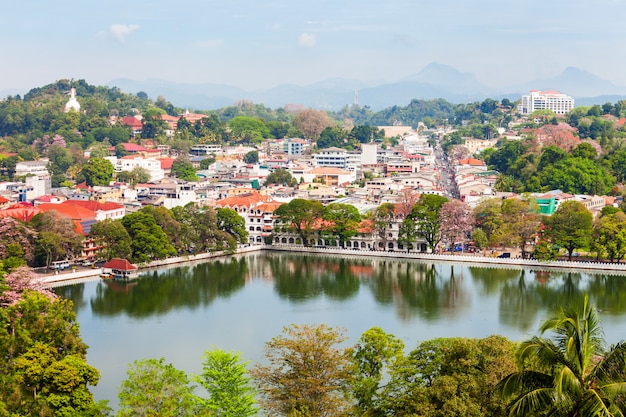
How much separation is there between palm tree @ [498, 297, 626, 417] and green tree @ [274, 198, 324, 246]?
2007 centimetres

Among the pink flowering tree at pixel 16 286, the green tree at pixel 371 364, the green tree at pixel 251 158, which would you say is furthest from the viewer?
the green tree at pixel 251 158

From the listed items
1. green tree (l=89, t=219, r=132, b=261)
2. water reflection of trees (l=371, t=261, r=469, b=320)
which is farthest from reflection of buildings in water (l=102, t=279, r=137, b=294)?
water reflection of trees (l=371, t=261, r=469, b=320)

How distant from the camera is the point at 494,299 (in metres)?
18.1

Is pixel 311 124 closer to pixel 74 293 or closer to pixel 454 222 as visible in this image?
pixel 454 222

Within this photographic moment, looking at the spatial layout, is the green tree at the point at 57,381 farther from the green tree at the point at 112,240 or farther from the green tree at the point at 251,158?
the green tree at the point at 251,158

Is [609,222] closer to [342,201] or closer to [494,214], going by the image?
[494,214]

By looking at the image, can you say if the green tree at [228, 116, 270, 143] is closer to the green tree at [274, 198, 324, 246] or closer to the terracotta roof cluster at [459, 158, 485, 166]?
the terracotta roof cluster at [459, 158, 485, 166]

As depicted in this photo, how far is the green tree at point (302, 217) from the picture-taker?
24906 millimetres

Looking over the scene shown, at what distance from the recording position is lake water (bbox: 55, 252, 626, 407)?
1430 centimetres

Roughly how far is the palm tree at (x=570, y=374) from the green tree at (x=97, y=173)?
3038 centimetres

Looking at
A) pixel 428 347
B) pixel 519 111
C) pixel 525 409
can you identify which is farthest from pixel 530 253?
pixel 519 111

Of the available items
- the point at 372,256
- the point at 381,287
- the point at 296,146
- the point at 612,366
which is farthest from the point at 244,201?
the point at 612,366

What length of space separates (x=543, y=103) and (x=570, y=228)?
142 ft

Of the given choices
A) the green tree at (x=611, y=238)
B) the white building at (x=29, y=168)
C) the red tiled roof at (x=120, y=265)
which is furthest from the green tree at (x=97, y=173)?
the green tree at (x=611, y=238)
